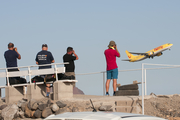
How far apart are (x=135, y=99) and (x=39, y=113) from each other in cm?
354

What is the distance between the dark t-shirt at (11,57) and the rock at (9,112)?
2.27 metres

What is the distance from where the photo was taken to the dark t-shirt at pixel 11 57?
45.0 ft

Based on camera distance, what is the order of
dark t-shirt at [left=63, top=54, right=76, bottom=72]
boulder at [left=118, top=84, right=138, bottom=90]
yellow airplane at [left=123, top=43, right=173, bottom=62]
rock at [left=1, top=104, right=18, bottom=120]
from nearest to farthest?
rock at [left=1, top=104, right=18, bottom=120]
dark t-shirt at [left=63, top=54, right=76, bottom=72]
boulder at [left=118, top=84, right=138, bottom=90]
yellow airplane at [left=123, top=43, right=173, bottom=62]

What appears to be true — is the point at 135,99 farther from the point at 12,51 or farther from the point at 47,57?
the point at 12,51

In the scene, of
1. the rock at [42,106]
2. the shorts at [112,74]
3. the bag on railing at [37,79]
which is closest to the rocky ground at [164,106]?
the shorts at [112,74]

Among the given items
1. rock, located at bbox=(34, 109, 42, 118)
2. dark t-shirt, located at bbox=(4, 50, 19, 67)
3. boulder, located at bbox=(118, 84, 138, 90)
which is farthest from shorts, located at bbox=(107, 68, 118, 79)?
dark t-shirt, located at bbox=(4, 50, 19, 67)

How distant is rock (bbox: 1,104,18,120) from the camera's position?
12.0 m

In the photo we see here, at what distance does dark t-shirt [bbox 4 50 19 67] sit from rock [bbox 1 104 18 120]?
7.45 feet

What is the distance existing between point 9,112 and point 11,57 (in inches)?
107

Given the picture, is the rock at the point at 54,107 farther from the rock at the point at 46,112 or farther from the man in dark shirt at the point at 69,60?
the man in dark shirt at the point at 69,60

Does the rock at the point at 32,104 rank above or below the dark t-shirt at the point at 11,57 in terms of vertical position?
below

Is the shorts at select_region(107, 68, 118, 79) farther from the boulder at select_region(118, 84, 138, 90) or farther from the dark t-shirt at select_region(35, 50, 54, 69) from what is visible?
the dark t-shirt at select_region(35, 50, 54, 69)

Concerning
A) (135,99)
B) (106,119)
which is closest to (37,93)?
(135,99)

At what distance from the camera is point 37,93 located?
13297 millimetres
